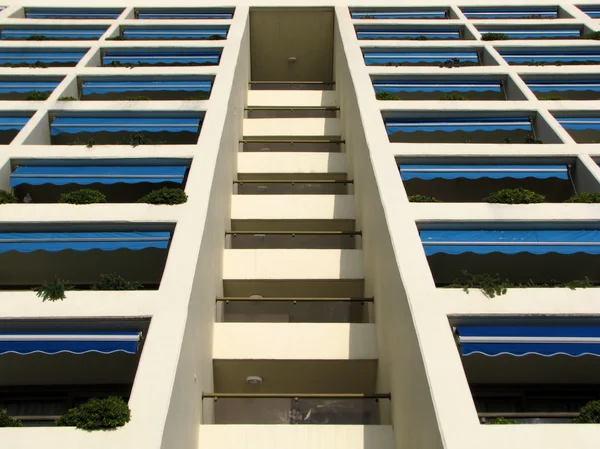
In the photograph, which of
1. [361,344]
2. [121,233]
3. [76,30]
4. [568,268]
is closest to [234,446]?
[361,344]

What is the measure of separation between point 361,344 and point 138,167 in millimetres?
6875

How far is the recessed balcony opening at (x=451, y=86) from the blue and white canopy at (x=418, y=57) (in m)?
1.81

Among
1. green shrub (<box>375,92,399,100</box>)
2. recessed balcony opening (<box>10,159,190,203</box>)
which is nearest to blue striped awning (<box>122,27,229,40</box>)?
green shrub (<box>375,92,399,100</box>)

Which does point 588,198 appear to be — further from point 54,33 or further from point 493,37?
point 54,33

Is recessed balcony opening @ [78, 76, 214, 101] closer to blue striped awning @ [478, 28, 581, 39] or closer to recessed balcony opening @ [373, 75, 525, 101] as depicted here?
recessed balcony opening @ [373, 75, 525, 101]

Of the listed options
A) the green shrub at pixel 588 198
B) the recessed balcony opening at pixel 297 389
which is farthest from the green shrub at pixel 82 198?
the green shrub at pixel 588 198

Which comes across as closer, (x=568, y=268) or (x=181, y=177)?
(x=568, y=268)

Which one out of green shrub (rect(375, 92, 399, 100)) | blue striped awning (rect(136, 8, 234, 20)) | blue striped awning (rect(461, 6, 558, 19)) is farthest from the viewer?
blue striped awning (rect(136, 8, 234, 20))

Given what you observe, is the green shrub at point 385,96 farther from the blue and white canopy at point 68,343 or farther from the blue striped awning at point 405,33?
the blue and white canopy at point 68,343

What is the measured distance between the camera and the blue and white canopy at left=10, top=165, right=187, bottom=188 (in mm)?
14641

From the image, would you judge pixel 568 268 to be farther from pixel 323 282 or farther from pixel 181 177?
pixel 181 177

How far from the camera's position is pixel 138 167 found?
15141 mm

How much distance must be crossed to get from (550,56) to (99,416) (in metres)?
19.4

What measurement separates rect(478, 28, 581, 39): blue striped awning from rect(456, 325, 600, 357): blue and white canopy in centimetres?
1608
